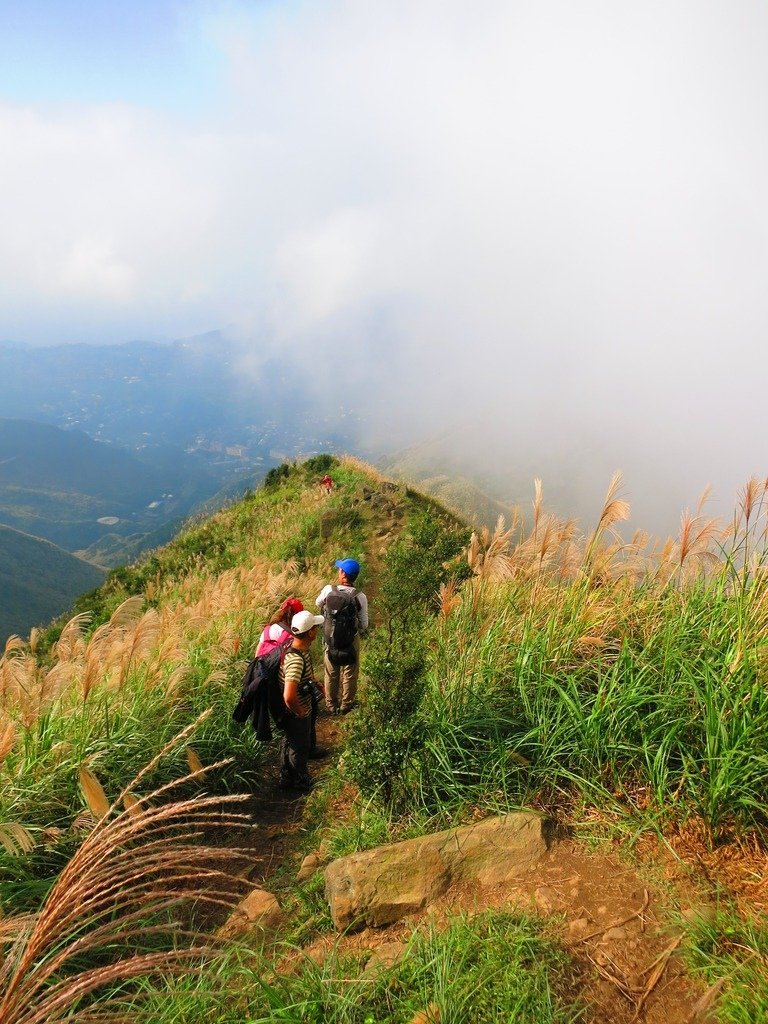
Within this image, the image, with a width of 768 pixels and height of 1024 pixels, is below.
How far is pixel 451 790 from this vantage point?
397cm

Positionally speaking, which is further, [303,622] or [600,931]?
[303,622]

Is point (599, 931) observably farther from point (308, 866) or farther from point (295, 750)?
point (295, 750)

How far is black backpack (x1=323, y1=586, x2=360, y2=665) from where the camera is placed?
743 centimetres

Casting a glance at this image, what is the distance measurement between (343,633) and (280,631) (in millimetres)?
1506

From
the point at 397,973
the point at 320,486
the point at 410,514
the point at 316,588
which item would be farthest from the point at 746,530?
the point at 320,486

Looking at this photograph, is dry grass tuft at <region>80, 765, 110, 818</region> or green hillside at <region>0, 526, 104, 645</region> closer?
dry grass tuft at <region>80, 765, 110, 818</region>

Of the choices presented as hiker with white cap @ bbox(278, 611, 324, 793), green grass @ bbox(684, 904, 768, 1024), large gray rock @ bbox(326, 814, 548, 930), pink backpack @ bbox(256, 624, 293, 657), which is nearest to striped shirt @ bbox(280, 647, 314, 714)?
hiker with white cap @ bbox(278, 611, 324, 793)

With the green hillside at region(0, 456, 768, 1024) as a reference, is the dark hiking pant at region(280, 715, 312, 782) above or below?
below

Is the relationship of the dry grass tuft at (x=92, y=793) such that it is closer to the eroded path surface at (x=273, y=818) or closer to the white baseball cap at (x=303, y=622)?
the eroded path surface at (x=273, y=818)

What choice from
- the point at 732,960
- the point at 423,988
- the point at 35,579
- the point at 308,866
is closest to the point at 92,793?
the point at 308,866

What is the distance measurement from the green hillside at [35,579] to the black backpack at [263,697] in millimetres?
117277

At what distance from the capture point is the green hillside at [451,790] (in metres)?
2.52

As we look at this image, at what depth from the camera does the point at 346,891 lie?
3.49 meters

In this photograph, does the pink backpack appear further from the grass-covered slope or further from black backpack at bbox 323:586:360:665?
black backpack at bbox 323:586:360:665
